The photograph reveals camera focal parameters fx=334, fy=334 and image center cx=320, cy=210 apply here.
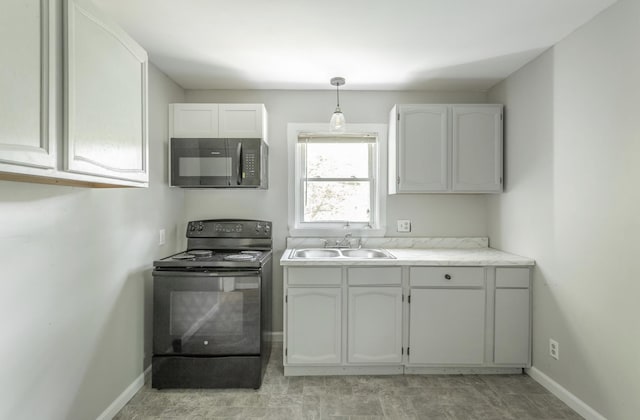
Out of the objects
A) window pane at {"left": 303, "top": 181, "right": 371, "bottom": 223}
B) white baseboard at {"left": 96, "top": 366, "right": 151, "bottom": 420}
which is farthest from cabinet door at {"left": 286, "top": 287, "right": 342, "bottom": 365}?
white baseboard at {"left": 96, "top": 366, "right": 151, "bottom": 420}

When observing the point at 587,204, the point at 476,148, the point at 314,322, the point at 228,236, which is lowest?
the point at 314,322

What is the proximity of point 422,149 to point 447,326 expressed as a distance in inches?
55.6

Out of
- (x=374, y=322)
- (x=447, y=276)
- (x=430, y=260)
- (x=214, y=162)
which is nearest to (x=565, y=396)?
(x=447, y=276)

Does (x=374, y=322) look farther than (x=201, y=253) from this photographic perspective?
No

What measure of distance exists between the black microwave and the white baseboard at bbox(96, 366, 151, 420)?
1.44m

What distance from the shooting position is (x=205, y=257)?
8.58 ft

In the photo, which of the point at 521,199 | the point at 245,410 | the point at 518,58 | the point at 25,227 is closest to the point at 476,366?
the point at 521,199

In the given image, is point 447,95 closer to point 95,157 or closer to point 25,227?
point 95,157

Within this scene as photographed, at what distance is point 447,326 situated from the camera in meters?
2.46

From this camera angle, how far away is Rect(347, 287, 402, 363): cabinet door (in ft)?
8.07

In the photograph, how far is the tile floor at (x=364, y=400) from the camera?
6.79ft

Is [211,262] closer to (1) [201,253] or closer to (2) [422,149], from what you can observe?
(1) [201,253]

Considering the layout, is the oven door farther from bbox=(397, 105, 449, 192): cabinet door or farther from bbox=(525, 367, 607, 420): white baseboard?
bbox=(525, 367, 607, 420): white baseboard

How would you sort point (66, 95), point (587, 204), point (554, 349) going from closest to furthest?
point (66, 95)
point (587, 204)
point (554, 349)
